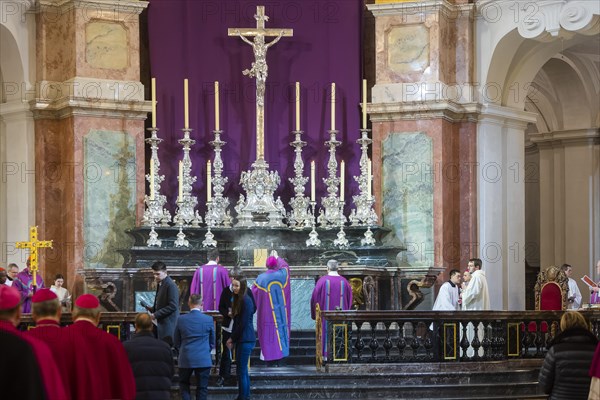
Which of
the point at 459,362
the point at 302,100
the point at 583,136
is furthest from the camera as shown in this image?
the point at 583,136

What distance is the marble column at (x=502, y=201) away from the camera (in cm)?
2002

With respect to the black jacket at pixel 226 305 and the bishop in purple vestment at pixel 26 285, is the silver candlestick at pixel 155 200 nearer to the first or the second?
the bishop in purple vestment at pixel 26 285

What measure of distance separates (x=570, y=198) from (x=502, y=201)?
463 centimetres

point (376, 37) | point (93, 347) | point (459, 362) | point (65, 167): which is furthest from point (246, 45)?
point (93, 347)

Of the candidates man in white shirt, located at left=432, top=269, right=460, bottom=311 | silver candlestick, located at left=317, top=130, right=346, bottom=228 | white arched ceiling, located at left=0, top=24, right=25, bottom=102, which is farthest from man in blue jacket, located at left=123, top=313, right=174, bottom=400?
white arched ceiling, located at left=0, top=24, right=25, bottom=102

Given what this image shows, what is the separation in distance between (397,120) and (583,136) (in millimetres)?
6310

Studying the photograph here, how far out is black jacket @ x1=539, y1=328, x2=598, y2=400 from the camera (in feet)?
33.3

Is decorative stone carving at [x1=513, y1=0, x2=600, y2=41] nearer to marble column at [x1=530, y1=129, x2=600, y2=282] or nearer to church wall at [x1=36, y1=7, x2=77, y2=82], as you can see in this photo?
marble column at [x1=530, y1=129, x2=600, y2=282]

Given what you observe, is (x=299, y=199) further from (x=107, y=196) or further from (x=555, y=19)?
(x=555, y=19)

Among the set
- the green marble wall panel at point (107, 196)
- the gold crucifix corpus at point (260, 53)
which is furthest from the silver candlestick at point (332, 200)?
the green marble wall panel at point (107, 196)

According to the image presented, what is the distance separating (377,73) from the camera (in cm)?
1975

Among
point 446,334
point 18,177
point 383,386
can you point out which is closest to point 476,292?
point 446,334

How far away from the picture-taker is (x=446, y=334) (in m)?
15.1

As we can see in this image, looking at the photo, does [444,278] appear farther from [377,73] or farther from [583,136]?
[583,136]
